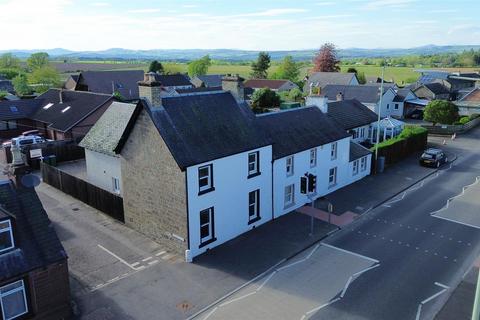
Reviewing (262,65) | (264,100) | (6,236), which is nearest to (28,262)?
(6,236)

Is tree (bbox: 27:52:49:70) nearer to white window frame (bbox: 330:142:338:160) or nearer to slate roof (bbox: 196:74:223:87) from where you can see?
slate roof (bbox: 196:74:223:87)

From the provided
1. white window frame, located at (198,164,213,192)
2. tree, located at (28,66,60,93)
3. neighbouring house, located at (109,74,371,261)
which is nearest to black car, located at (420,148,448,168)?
neighbouring house, located at (109,74,371,261)

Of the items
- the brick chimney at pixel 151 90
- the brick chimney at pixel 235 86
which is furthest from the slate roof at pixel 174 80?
the brick chimney at pixel 151 90

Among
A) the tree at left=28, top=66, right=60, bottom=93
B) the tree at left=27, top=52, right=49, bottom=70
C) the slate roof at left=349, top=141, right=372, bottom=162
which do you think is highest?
the tree at left=27, top=52, right=49, bottom=70

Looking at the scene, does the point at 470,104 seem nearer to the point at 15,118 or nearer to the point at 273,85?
the point at 273,85

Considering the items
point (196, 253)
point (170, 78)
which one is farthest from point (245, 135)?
point (170, 78)
